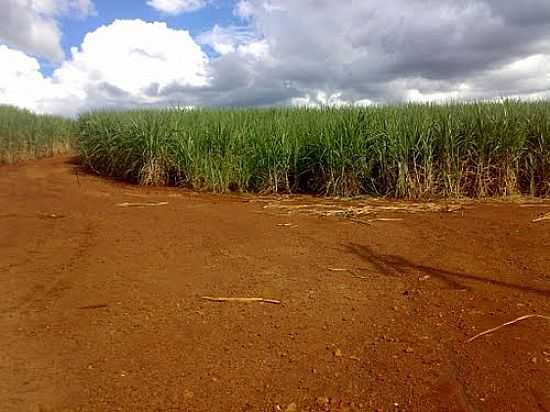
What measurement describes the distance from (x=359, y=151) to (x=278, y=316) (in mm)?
5215

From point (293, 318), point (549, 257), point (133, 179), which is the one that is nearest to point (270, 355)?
point (293, 318)

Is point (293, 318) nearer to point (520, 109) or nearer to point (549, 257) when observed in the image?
point (549, 257)

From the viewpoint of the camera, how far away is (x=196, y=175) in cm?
941

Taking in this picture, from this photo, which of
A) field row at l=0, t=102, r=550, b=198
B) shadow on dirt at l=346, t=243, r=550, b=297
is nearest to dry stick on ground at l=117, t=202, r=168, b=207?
field row at l=0, t=102, r=550, b=198

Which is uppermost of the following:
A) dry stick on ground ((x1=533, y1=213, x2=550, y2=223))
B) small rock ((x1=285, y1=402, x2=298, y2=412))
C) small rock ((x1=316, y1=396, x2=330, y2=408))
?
dry stick on ground ((x1=533, y1=213, x2=550, y2=223))

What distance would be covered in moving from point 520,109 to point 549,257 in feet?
16.3

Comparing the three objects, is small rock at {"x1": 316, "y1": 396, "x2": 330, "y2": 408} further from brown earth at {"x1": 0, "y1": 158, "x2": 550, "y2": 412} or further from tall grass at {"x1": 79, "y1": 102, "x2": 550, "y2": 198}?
tall grass at {"x1": 79, "y1": 102, "x2": 550, "y2": 198}

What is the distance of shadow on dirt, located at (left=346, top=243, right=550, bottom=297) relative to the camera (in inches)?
147

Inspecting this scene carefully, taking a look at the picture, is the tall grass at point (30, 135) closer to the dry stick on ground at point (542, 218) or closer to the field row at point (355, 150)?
the field row at point (355, 150)

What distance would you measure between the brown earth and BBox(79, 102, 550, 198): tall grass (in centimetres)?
212

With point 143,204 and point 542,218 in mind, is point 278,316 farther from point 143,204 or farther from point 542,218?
point 143,204

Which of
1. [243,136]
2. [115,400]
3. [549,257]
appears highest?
[243,136]

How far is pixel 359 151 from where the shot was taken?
8172 millimetres

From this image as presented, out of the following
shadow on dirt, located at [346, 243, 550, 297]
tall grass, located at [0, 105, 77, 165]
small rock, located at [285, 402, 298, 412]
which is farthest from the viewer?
tall grass, located at [0, 105, 77, 165]
